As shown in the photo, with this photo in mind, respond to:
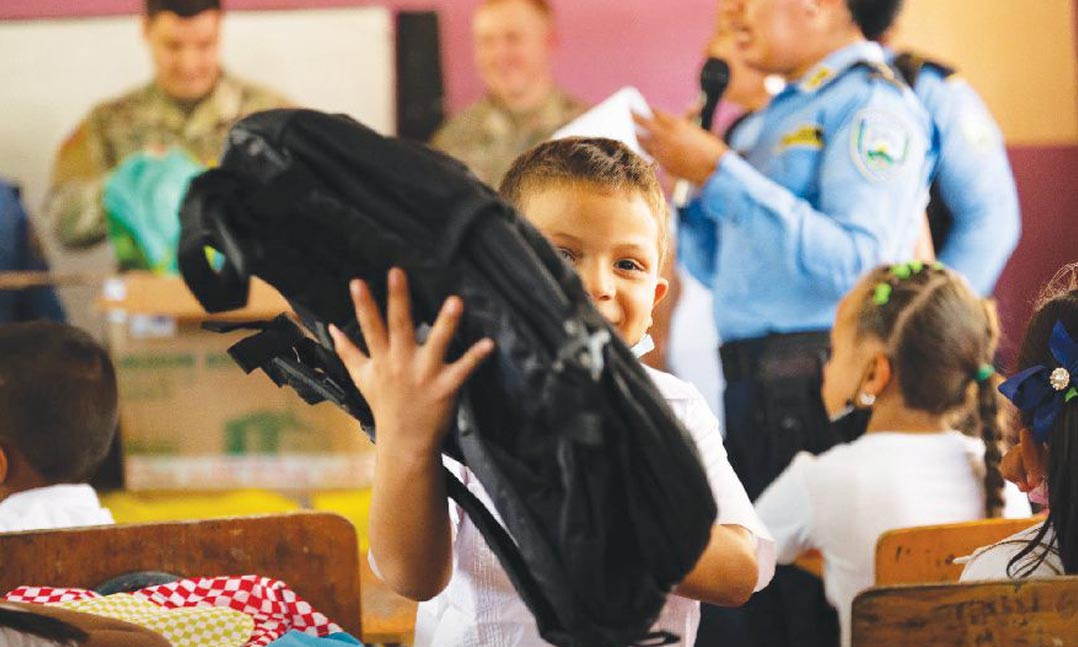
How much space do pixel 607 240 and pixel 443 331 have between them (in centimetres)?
34

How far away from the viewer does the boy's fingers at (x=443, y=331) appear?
754 mm

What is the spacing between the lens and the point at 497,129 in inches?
194

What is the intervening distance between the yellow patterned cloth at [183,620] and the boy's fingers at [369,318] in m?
0.44

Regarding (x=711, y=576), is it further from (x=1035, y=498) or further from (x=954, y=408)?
(x=954, y=408)

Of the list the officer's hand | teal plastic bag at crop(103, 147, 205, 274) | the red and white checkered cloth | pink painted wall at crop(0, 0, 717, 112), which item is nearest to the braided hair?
the officer's hand

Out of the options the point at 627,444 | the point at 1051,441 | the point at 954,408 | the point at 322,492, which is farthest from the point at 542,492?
the point at 322,492

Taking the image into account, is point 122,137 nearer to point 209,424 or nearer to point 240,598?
point 209,424

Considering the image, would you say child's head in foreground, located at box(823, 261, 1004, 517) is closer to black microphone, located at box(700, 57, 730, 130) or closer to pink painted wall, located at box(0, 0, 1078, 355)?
black microphone, located at box(700, 57, 730, 130)

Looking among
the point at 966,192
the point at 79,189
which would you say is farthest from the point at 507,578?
the point at 79,189

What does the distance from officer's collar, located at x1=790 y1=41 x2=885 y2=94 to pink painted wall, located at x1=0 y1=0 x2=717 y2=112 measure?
2892mm

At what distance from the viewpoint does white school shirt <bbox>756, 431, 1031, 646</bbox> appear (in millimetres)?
1949

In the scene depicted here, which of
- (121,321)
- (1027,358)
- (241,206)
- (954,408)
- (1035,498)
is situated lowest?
(121,321)

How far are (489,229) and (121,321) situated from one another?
389 cm

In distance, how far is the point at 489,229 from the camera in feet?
2.44
